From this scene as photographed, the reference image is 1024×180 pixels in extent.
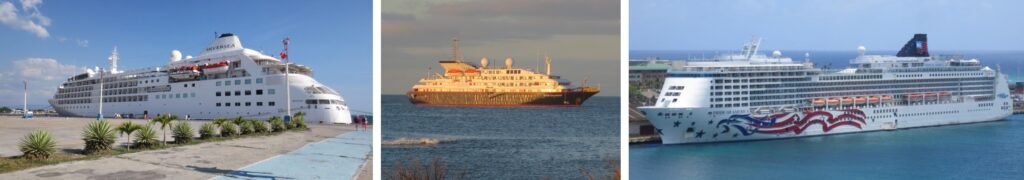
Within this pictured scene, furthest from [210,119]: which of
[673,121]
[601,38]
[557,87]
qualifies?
[557,87]

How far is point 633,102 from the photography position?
727 cm

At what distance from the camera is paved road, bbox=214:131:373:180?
3.74 metres

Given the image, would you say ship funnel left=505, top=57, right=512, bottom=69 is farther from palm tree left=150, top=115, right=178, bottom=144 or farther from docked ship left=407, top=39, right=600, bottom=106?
palm tree left=150, top=115, right=178, bottom=144

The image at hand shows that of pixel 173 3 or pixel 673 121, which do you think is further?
pixel 673 121

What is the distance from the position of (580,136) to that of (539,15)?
7.10 feet

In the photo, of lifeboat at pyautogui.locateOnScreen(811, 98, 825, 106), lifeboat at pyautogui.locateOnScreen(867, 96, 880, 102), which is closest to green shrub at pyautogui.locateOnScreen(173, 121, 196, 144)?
lifeboat at pyautogui.locateOnScreen(811, 98, 825, 106)

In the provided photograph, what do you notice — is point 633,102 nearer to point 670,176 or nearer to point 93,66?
point 670,176

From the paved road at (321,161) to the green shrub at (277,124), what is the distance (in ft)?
0.63

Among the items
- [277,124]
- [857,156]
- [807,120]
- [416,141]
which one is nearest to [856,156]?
[857,156]

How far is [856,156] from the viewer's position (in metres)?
7.48

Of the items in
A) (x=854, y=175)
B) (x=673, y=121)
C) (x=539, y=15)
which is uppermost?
(x=539, y=15)

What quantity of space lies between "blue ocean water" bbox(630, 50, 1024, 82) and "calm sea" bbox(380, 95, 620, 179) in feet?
3.60

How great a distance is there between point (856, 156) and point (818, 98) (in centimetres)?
65

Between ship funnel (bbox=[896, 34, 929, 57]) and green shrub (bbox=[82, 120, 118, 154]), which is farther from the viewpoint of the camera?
ship funnel (bbox=[896, 34, 929, 57])
